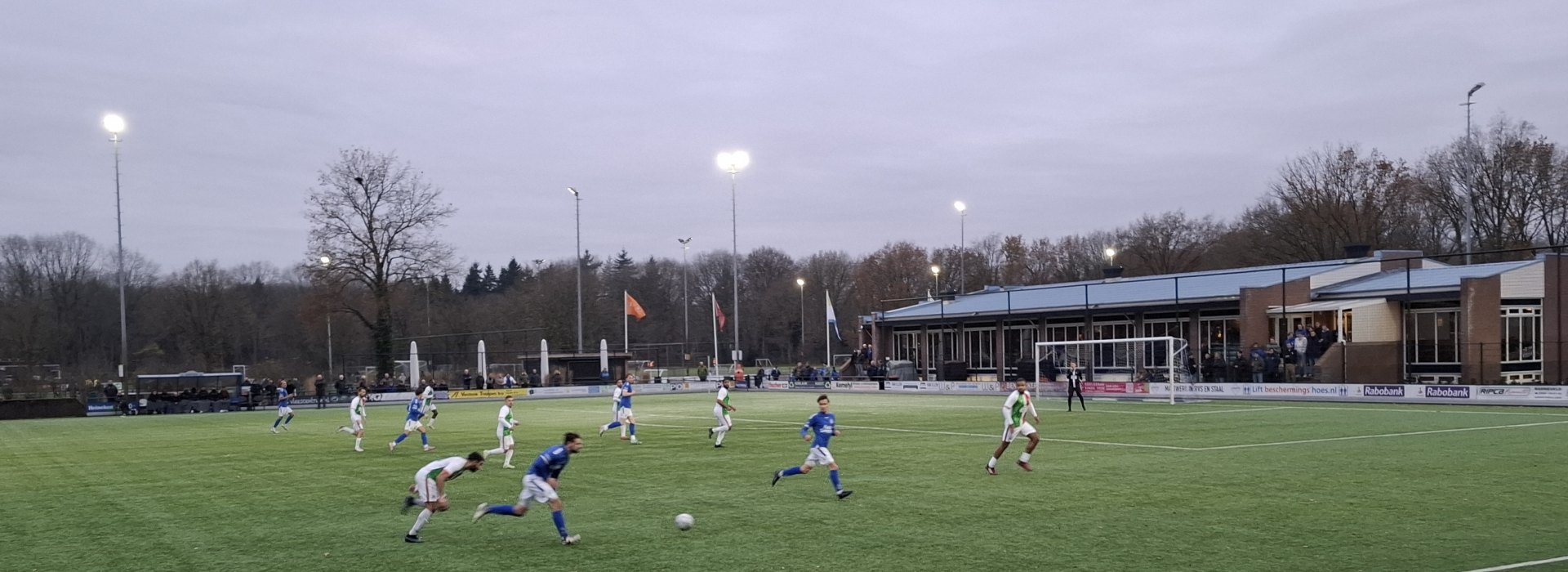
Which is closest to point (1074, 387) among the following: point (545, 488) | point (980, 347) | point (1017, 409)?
point (1017, 409)

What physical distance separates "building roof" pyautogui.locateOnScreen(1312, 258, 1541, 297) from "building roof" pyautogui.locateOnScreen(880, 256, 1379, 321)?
3.59 ft

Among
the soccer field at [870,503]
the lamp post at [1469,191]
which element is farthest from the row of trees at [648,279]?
the soccer field at [870,503]

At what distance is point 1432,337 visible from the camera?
157 feet

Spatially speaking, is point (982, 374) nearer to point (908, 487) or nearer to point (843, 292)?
point (908, 487)

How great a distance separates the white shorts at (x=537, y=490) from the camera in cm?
1345

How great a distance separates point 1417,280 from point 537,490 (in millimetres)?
48638

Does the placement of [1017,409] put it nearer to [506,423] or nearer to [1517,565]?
[1517,565]

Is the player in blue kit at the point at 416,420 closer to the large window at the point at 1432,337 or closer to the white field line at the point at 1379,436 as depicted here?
the white field line at the point at 1379,436

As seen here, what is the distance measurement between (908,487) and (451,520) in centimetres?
725

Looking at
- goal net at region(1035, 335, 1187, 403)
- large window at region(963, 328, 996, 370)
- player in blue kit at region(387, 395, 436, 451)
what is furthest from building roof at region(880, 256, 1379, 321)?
player in blue kit at region(387, 395, 436, 451)

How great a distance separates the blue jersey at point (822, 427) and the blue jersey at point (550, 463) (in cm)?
516

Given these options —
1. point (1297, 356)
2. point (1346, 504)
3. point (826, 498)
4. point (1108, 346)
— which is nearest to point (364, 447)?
point (826, 498)

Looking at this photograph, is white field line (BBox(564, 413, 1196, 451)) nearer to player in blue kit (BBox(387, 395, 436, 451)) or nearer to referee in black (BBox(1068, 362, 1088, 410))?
referee in black (BBox(1068, 362, 1088, 410))

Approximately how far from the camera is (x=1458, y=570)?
1124 cm
